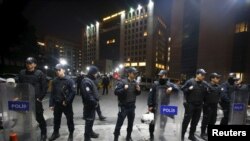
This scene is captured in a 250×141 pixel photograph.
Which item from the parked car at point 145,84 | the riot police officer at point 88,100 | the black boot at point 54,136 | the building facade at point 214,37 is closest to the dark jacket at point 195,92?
the riot police officer at point 88,100

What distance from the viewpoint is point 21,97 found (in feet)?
16.3

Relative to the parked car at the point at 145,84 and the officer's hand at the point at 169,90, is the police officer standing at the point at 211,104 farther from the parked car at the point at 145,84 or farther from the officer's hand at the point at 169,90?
the parked car at the point at 145,84

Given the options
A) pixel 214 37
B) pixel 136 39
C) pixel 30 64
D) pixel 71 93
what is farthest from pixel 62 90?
pixel 136 39

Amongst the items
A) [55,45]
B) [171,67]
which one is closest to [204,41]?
[171,67]

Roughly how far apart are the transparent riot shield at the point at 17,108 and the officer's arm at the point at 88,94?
4.01 ft

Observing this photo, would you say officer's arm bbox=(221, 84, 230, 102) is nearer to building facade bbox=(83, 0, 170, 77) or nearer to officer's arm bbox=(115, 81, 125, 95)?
officer's arm bbox=(115, 81, 125, 95)

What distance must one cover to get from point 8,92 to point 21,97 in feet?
0.98

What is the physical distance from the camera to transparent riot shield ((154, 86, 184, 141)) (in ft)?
16.3

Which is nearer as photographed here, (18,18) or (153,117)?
(153,117)

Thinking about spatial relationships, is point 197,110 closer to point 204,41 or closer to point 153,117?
point 153,117

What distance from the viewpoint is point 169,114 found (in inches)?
197

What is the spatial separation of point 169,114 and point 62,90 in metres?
2.78

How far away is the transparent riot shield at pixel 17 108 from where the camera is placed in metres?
4.91

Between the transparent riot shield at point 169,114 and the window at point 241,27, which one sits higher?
the window at point 241,27
